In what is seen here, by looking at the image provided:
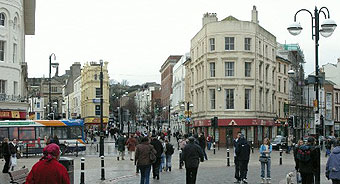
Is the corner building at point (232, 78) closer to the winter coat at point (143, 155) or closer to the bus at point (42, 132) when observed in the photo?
the bus at point (42, 132)

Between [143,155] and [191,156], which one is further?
[143,155]

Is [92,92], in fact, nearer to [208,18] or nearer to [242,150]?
[208,18]

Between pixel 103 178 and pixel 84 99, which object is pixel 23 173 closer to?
pixel 103 178

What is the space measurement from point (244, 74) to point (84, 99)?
168 feet

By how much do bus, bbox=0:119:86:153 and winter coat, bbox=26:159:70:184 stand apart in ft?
108

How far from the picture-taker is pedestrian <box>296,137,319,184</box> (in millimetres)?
15367

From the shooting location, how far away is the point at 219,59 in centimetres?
5925

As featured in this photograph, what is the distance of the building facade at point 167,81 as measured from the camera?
341 ft

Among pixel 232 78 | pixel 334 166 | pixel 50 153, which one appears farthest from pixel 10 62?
pixel 50 153

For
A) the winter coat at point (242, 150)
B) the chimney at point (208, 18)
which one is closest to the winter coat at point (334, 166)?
the winter coat at point (242, 150)

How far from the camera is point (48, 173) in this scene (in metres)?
8.02

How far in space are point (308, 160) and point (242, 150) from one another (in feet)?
14.1

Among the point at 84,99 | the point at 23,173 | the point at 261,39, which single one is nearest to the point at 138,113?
the point at 84,99

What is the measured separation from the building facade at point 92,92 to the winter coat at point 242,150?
80004 millimetres
